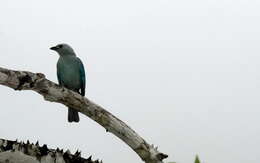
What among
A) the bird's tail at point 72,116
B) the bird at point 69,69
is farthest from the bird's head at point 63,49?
the bird's tail at point 72,116

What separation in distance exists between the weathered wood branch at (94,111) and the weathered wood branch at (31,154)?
→ 0.99 metres

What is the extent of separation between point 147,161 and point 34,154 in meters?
1.89

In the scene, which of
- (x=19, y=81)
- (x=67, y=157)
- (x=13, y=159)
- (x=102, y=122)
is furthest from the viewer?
(x=102, y=122)

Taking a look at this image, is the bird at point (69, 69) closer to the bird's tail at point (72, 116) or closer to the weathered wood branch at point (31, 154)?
the bird's tail at point (72, 116)

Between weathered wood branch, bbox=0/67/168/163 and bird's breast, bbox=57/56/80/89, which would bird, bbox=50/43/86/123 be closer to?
bird's breast, bbox=57/56/80/89

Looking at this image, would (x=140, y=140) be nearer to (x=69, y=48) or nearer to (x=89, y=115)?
(x=89, y=115)

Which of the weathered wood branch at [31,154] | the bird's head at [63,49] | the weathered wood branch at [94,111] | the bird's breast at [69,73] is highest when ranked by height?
the bird's head at [63,49]

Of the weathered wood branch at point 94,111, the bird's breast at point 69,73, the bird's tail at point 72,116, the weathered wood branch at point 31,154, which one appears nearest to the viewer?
the weathered wood branch at point 31,154

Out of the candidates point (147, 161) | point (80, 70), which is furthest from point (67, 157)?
point (80, 70)

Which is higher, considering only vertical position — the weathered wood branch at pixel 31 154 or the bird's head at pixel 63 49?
the bird's head at pixel 63 49

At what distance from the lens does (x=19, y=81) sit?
5.67 metres

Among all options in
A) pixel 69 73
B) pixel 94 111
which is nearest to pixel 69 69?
pixel 69 73

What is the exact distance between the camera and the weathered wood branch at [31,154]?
4.76 m

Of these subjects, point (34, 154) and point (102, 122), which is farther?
point (102, 122)
